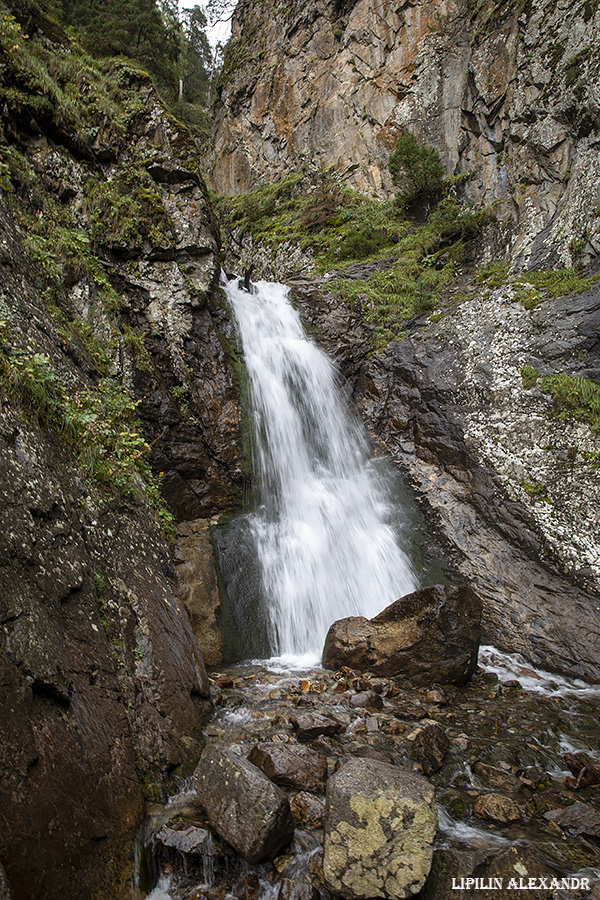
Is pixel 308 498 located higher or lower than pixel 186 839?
higher

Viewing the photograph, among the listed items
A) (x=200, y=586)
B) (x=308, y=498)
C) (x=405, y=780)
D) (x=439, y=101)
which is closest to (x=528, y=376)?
(x=308, y=498)

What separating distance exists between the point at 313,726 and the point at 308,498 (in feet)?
17.6

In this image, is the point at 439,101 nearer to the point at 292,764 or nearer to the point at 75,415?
the point at 75,415

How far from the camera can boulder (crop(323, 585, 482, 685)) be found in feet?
19.1

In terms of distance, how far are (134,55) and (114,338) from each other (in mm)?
15502

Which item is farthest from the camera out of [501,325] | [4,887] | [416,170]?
[416,170]

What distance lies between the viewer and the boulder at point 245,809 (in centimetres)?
287

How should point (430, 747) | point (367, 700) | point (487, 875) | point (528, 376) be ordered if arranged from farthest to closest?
point (528, 376)
point (367, 700)
point (430, 747)
point (487, 875)

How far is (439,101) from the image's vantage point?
763 inches

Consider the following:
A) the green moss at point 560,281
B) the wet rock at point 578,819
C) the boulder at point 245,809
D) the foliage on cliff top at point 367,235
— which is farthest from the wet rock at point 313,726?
the green moss at point 560,281

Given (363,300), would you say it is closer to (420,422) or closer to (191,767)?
(420,422)

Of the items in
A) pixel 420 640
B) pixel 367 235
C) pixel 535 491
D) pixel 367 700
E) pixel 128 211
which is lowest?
pixel 367 700

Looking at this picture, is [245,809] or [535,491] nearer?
[245,809]

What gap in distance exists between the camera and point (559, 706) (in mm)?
5332
